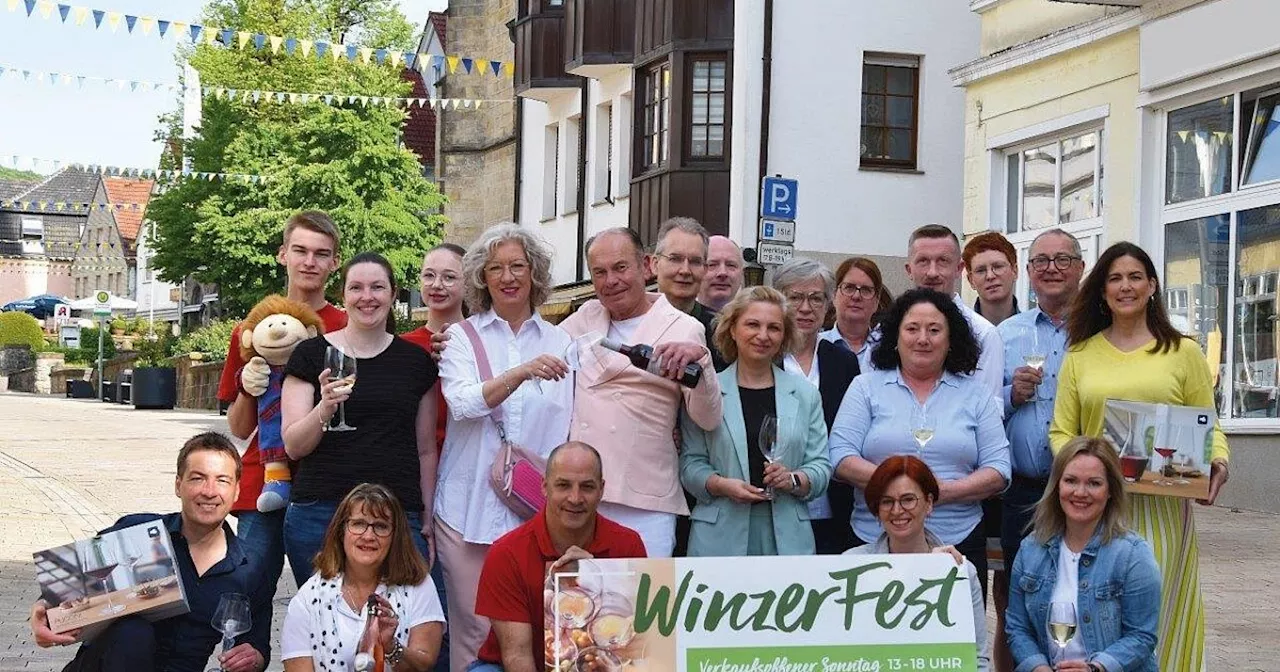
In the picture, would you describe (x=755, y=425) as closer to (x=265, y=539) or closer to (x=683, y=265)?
(x=683, y=265)

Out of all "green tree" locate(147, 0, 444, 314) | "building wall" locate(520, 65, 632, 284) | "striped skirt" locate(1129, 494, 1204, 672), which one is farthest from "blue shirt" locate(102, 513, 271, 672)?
"green tree" locate(147, 0, 444, 314)

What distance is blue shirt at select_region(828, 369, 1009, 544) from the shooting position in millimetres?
7191

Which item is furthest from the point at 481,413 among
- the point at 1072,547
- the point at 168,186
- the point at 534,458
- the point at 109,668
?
the point at 168,186

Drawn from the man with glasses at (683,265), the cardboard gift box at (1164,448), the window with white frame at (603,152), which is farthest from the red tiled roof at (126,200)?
the cardboard gift box at (1164,448)

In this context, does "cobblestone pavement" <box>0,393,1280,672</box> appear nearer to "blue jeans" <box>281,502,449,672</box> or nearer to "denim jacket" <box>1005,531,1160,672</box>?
"blue jeans" <box>281,502,449,672</box>

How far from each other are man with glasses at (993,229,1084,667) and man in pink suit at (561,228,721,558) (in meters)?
1.51

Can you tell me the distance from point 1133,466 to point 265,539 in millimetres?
3279

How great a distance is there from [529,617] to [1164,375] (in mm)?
2606

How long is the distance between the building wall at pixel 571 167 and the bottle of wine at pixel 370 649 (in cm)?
2248

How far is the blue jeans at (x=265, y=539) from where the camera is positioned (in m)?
7.36

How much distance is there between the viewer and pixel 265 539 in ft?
24.3

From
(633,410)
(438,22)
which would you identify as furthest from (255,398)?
(438,22)

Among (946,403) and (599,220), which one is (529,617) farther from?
(599,220)

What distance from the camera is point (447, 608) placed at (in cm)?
733
